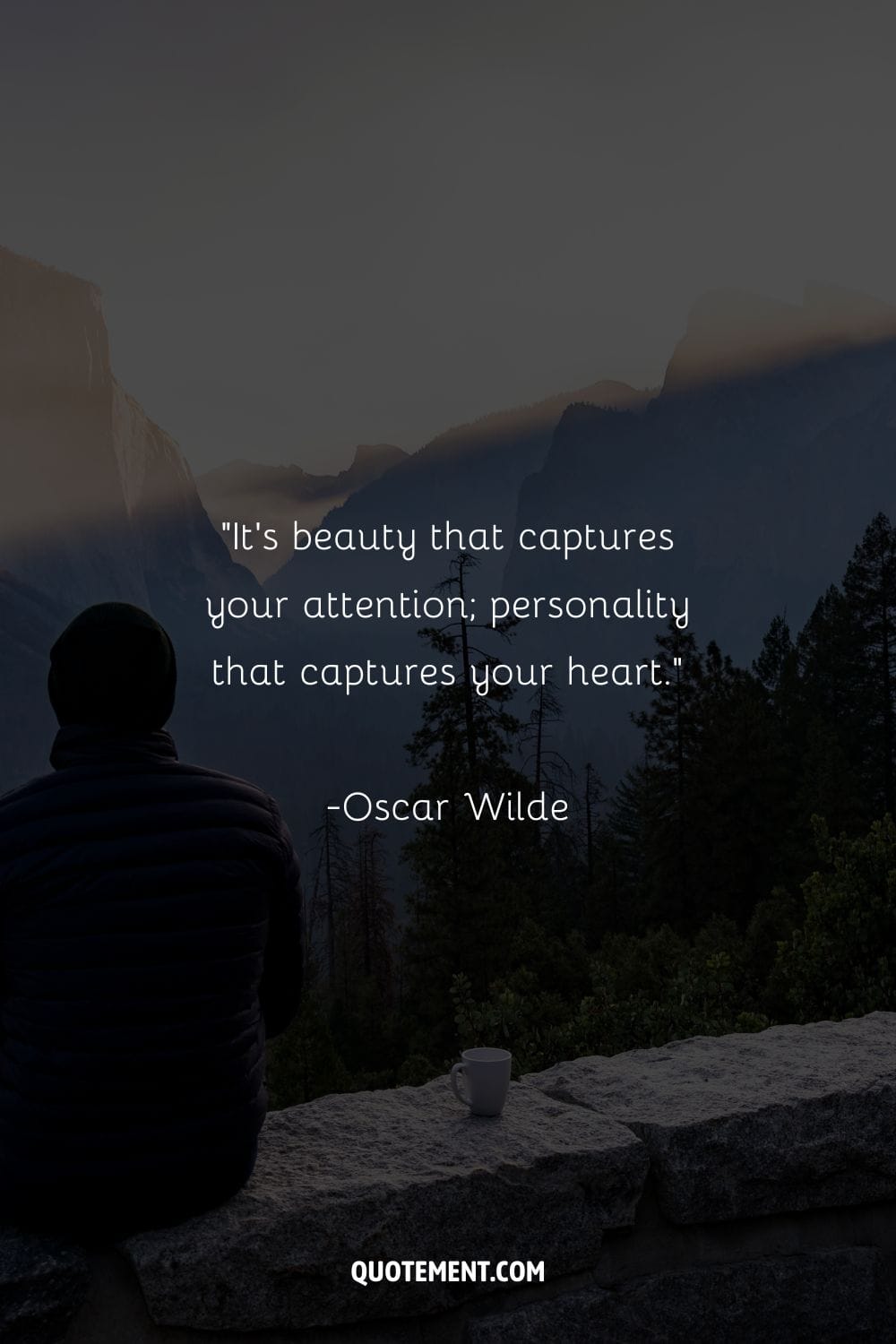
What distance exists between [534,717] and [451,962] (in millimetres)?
13883

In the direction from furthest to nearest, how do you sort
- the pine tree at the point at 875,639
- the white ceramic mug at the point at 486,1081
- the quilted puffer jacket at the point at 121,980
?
the pine tree at the point at 875,639
the white ceramic mug at the point at 486,1081
the quilted puffer jacket at the point at 121,980

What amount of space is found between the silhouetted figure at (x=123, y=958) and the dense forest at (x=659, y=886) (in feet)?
14.9

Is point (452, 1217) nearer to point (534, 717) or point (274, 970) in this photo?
point (274, 970)

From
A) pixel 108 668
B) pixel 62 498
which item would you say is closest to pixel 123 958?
pixel 108 668

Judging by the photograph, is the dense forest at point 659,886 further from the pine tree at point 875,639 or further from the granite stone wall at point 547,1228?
the granite stone wall at point 547,1228

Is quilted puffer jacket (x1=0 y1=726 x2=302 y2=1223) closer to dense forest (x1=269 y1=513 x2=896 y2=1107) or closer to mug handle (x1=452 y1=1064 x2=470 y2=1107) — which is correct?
mug handle (x1=452 y1=1064 x2=470 y2=1107)

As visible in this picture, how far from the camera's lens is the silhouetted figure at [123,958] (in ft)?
6.82

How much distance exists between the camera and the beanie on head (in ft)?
7.25

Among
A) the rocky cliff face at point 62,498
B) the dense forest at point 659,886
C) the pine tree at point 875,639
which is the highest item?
the rocky cliff face at point 62,498

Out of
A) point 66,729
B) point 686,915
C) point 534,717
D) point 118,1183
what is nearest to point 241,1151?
point 118,1183

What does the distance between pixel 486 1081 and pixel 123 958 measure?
3.60 feet

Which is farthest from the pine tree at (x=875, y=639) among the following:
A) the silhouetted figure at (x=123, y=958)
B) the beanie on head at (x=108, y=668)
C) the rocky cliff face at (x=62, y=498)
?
the rocky cliff face at (x=62, y=498)

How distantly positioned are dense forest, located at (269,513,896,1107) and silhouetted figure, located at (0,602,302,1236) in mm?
4550

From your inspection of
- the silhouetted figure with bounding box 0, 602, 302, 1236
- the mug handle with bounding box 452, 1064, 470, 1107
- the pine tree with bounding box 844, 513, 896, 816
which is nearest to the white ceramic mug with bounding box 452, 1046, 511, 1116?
the mug handle with bounding box 452, 1064, 470, 1107
